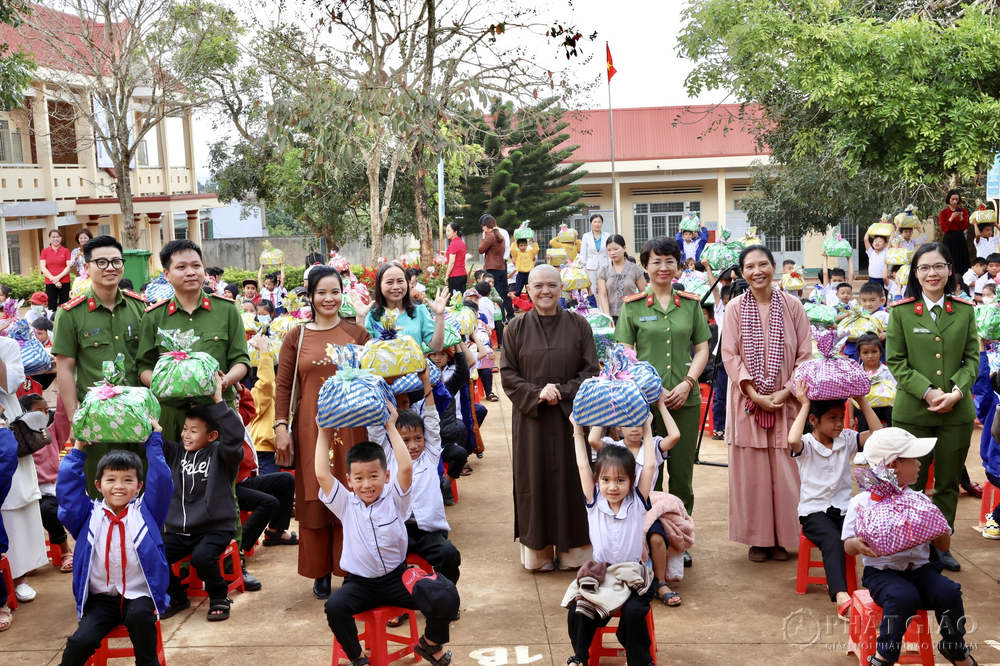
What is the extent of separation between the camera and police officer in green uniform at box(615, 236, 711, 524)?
209 inches

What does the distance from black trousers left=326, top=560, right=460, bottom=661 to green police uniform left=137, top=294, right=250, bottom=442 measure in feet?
4.70

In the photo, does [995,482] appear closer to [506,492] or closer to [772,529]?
[772,529]

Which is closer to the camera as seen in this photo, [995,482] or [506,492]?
[995,482]

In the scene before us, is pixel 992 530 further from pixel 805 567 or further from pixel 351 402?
pixel 351 402

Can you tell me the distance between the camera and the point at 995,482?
5.08 metres

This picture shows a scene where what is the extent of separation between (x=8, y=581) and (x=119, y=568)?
4.70 feet

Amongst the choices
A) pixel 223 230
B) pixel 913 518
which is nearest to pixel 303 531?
pixel 913 518

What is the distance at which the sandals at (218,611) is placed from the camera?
183 inches

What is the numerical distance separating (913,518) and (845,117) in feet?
24.2

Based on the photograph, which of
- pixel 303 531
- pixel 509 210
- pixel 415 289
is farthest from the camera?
pixel 509 210

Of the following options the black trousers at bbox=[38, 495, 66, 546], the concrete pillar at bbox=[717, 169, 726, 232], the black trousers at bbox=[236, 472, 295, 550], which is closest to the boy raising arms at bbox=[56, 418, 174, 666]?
the black trousers at bbox=[236, 472, 295, 550]

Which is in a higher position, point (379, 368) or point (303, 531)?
point (379, 368)

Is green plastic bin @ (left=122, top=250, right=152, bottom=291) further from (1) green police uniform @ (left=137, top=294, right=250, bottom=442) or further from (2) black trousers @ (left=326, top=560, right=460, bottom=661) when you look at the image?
(2) black trousers @ (left=326, top=560, right=460, bottom=661)

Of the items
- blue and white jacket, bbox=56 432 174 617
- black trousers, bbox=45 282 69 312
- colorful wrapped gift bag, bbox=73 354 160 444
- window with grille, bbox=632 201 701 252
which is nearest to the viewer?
blue and white jacket, bbox=56 432 174 617
